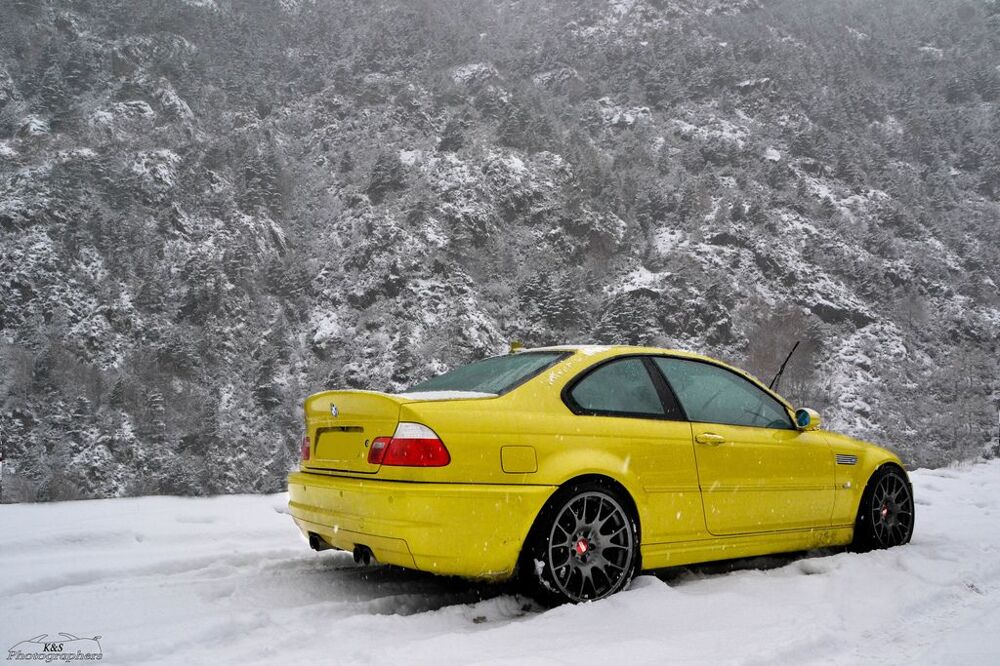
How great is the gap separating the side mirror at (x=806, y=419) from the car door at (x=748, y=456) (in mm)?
44

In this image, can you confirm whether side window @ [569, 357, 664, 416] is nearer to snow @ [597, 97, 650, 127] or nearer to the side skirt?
the side skirt

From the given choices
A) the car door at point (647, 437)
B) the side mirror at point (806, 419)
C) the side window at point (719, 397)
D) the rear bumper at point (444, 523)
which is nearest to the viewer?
the rear bumper at point (444, 523)

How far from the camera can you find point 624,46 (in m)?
48.3

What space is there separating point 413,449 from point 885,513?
3.39 metres

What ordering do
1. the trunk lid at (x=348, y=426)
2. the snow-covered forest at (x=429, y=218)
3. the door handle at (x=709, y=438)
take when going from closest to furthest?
1. the trunk lid at (x=348, y=426)
2. the door handle at (x=709, y=438)
3. the snow-covered forest at (x=429, y=218)

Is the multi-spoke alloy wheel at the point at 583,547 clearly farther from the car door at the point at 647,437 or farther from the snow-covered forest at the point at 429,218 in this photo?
the snow-covered forest at the point at 429,218

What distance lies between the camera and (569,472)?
9.70ft

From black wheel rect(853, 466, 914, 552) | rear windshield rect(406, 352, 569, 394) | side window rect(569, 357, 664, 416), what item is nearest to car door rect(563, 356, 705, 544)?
side window rect(569, 357, 664, 416)

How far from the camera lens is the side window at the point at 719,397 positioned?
146 inches

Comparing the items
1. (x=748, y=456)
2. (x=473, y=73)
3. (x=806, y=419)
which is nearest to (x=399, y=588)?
(x=748, y=456)

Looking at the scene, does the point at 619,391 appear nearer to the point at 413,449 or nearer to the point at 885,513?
the point at 413,449

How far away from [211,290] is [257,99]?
16.2 metres

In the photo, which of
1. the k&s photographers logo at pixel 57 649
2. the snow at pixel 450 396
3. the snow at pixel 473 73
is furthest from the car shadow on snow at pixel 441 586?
the snow at pixel 473 73

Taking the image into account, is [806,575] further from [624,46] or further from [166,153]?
[624,46]
